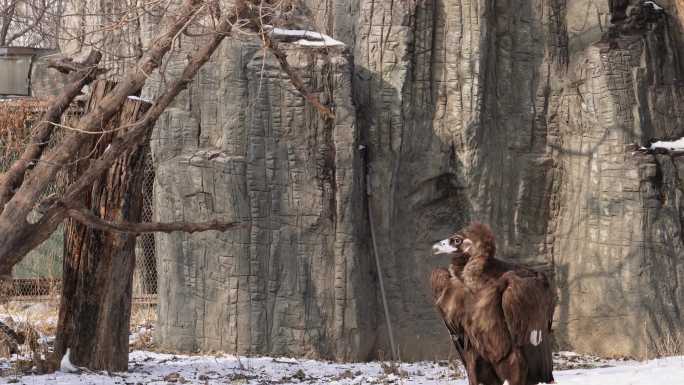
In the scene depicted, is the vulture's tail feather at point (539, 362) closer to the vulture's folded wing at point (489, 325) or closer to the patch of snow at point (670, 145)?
the vulture's folded wing at point (489, 325)

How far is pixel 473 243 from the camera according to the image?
21.8ft

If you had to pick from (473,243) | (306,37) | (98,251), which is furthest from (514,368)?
(306,37)

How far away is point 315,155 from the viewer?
1100 centimetres

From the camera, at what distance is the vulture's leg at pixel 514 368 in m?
6.67

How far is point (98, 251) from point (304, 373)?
235 centimetres

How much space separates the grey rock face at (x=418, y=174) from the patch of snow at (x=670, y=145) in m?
0.12

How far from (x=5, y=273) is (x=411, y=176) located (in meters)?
4.96

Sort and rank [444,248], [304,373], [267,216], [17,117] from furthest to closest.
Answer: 1. [17,117]
2. [267,216]
3. [304,373]
4. [444,248]

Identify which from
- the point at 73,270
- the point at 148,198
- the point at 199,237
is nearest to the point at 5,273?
the point at 73,270

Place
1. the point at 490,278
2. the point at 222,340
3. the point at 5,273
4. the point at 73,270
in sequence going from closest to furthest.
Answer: the point at 490,278 < the point at 5,273 < the point at 73,270 < the point at 222,340

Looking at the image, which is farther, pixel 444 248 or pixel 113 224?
pixel 113 224

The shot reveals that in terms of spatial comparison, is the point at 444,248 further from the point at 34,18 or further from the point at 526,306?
the point at 34,18

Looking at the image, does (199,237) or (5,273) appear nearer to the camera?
(5,273)

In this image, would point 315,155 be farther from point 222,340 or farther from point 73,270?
point 73,270
